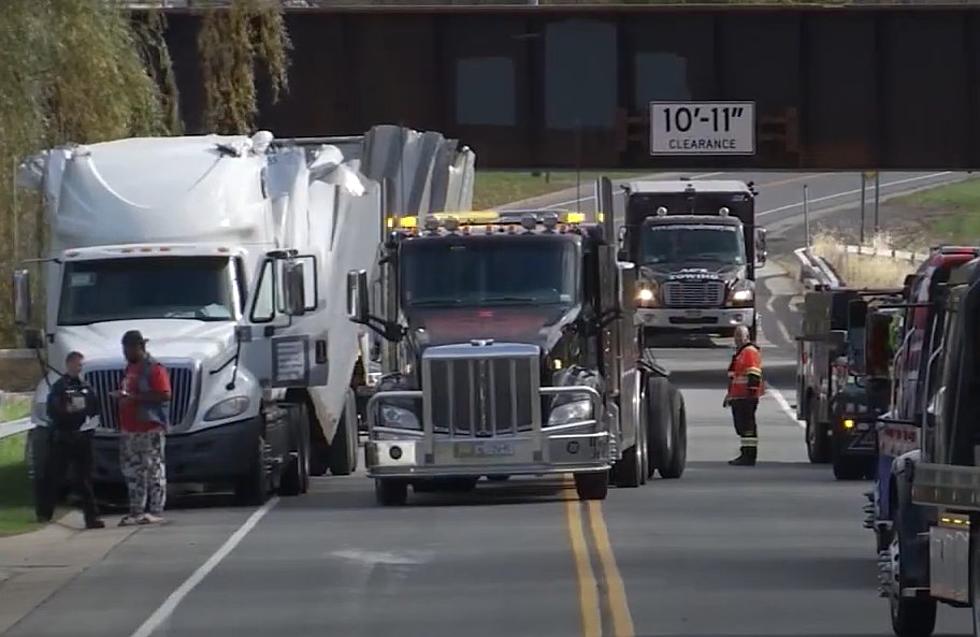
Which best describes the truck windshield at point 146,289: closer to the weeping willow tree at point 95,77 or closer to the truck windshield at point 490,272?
the weeping willow tree at point 95,77

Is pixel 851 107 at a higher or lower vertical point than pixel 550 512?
higher

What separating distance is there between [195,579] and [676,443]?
10.5m

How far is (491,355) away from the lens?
74.5ft

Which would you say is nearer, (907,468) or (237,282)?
(907,468)

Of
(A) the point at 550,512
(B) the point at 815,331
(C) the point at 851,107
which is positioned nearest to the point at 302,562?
(A) the point at 550,512

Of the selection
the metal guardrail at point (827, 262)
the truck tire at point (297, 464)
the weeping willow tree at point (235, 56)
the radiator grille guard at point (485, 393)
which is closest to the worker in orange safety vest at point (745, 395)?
the truck tire at point (297, 464)

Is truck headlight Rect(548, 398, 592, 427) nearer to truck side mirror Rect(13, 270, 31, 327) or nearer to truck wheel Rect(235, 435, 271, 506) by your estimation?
truck wheel Rect(235, 435, 271, 506)

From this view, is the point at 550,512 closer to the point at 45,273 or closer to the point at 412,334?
the point at 412,334

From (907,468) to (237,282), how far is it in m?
12.3

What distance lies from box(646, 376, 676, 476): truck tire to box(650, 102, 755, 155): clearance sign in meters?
17.8

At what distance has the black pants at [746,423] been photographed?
30031 mm

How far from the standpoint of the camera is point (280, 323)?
25062 mm

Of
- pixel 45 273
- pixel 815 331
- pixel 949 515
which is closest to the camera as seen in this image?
pixel 949 515

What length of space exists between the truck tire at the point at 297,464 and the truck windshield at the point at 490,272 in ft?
7.83
